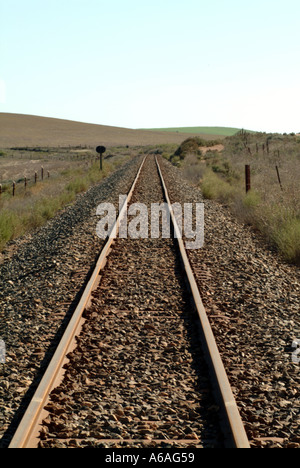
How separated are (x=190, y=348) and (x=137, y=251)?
182 inches

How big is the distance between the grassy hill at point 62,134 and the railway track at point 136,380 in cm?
9881

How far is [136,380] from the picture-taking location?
15.7 ft

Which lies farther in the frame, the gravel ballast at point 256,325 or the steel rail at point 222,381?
the gravel ballast at point 256,325

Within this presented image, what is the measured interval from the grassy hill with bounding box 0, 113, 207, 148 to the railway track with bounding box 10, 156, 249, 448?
98805mm

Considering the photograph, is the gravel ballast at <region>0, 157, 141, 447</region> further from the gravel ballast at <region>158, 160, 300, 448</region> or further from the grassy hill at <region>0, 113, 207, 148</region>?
the grassy hill at <region>0, 113, 207, 148</region>

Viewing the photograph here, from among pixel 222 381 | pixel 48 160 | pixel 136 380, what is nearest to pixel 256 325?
pixel 222 381

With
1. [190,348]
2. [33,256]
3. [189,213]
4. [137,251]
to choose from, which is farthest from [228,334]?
[189,213]

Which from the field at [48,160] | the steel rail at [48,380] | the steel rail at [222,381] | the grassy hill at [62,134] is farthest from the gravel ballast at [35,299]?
the grassy hill at [62,134]

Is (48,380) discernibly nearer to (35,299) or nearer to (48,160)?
(35,299)

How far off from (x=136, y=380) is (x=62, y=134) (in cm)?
13666

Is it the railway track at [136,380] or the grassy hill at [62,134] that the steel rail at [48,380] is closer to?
the railway track at [136,380]

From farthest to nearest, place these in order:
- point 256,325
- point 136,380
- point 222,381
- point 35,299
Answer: point 35,299 → point 256,325 → point 136,380 → point 222,381

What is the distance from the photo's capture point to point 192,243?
34.8 feet

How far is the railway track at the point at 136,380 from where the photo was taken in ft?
12.7
